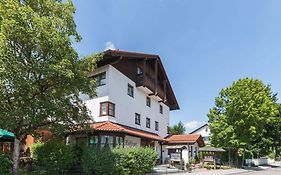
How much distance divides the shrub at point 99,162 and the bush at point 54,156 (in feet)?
4.50

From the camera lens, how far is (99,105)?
2655cm

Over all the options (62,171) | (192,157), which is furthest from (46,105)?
(192,157)

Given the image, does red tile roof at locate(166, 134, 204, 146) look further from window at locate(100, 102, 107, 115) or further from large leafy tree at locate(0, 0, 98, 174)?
large leafy tree at locate(0, 0, 98, 174)

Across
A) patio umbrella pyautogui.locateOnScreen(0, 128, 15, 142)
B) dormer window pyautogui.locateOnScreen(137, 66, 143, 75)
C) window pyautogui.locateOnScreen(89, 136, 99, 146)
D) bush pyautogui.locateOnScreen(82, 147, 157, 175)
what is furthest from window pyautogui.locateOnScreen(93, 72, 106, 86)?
patio umbrella pyautogui.locateOnScreen(0, 128, 15, 142)

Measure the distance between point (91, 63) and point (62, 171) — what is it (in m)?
7.75

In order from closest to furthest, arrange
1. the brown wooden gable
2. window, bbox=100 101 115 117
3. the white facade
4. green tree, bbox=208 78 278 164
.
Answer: window, bbox=100 101 115 117, the white facade, the brown wooden gable, green tree, bbox=208 78 278 164

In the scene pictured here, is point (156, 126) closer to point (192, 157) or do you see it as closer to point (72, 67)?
point (192, 157)

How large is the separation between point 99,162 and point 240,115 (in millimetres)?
24596

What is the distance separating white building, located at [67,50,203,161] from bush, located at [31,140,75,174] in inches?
85.1

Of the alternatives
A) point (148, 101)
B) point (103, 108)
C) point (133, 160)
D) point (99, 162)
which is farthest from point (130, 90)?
point (99, 162)

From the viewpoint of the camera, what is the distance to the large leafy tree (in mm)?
15062

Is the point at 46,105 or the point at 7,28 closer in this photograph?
the point at 7,28

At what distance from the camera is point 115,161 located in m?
19.7

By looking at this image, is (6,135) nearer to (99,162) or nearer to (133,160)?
(99,162)
